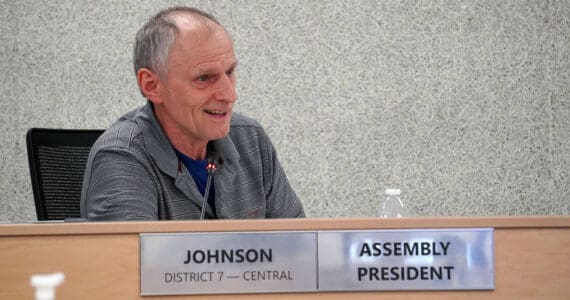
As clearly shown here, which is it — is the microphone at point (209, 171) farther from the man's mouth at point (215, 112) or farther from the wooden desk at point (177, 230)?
the wooden desk at point (177, 230)

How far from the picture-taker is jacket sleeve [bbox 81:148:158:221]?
139cm

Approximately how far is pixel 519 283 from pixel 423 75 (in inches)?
60.6

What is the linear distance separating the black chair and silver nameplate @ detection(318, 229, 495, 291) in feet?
3.15

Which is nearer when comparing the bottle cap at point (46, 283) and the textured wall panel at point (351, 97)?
the bottle cap at point (46, 283)

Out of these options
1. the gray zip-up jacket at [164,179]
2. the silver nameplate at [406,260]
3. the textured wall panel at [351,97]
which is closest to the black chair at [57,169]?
the gray zip-up jacket at [164,179]

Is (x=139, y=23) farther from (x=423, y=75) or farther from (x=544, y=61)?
(x=544, y=61)

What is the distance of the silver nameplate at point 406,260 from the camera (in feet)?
3.18

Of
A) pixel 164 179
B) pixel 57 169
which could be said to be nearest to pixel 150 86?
pixel 164 179

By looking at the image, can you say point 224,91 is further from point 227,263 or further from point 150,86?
point 227,263

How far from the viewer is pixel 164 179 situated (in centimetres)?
151

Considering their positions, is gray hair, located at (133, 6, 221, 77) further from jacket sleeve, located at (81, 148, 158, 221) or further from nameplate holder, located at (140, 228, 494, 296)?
nameplate holder, located at (140, 228, 494, 296)

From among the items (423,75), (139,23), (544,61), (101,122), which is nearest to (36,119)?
(101,122)

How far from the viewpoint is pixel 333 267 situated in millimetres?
969

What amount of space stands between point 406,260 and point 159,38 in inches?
31.1
